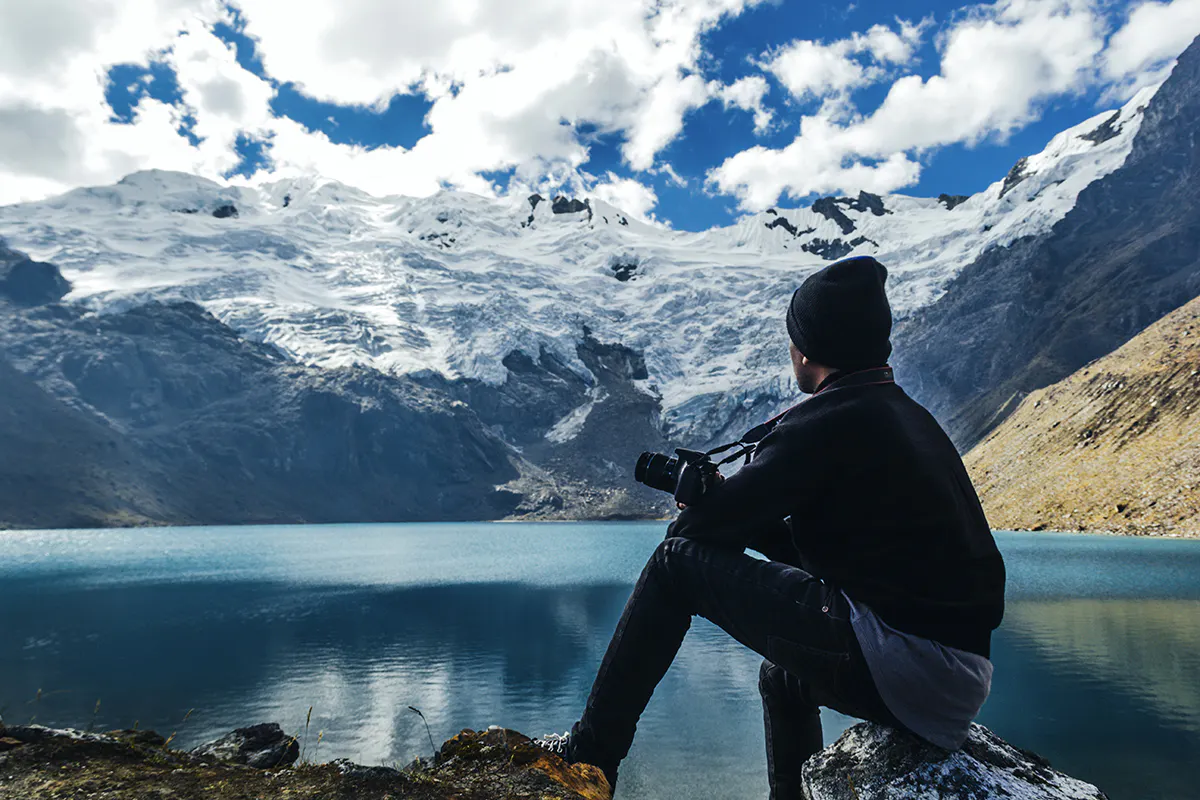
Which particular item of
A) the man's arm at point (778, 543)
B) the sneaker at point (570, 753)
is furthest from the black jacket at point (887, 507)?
the sneaker at point (570, 753)

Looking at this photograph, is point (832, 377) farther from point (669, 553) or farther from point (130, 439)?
point (130, 439)

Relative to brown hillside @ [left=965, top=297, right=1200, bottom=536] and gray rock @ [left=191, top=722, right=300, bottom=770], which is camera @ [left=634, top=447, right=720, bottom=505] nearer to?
gray rock @ [left=191, top=722, right=300, bottom=770]

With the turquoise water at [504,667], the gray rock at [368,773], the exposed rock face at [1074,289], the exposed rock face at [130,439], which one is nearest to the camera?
the gray rock at [368,773]

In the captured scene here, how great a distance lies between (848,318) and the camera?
3.44 metres

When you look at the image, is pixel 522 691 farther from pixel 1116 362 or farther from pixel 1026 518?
pixel 1116 362

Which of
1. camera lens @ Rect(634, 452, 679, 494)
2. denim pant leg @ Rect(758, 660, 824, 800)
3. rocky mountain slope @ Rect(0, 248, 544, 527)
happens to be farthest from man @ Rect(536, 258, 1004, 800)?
rocky mountain slope @ Rect(0, 248, 544, 527)


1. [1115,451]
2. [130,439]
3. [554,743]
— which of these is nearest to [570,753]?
[554,743]

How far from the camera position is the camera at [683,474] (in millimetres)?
3436

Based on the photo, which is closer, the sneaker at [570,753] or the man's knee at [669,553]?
the man's knee at [669,553]

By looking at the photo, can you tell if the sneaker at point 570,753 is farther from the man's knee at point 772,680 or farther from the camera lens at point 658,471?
the camera lens at point 658,471

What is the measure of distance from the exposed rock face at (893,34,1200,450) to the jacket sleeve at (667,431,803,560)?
Answer: 485ft

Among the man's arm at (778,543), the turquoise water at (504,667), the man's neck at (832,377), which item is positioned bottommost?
the turquoise water at (504,667)

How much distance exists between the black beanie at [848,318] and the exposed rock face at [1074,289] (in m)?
147

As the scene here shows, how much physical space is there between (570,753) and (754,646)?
1.35 meters
